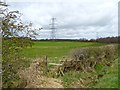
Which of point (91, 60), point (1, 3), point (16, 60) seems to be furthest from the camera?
point (91, 60)

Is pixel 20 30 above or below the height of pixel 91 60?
above

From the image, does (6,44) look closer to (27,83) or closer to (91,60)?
(27,83)

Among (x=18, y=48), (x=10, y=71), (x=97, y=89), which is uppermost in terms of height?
(x=18, y=48)

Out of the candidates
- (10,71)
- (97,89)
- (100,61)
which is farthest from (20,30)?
(100,61)

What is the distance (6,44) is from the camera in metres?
10.0

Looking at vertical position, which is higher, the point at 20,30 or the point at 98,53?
the point at 20,30

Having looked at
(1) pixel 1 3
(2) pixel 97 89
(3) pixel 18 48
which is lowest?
(2) pixel 97 89

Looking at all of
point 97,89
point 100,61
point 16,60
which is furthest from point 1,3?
point 100,61

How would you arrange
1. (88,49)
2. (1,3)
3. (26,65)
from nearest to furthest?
(1,3) < (26,65) < (88,49)

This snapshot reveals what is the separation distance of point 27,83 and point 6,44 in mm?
2054

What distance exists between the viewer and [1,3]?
30.2ft

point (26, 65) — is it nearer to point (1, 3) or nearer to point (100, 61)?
point (1, 3)

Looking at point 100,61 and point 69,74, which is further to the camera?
point 100,61

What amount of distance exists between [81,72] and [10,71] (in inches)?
331
